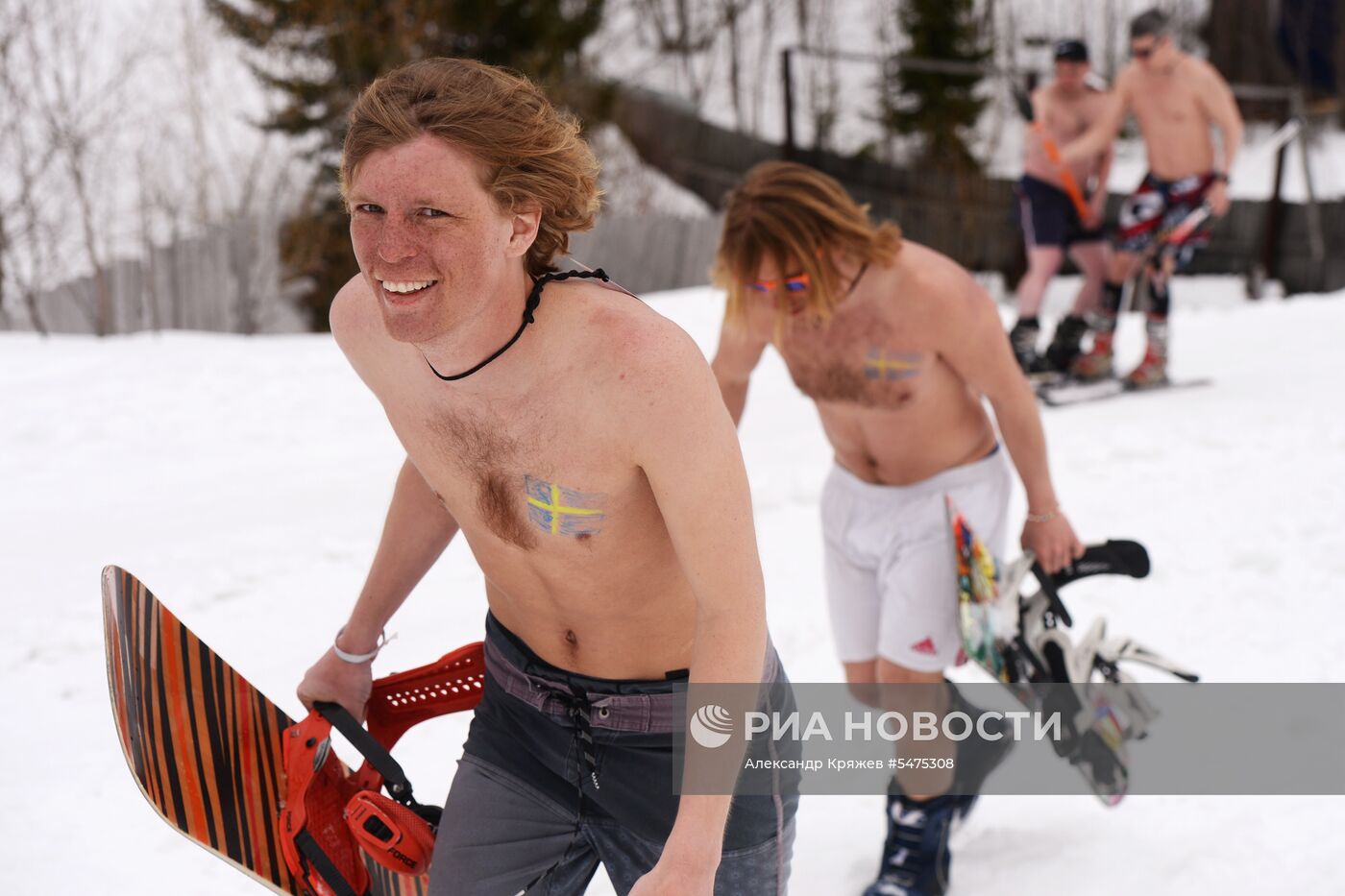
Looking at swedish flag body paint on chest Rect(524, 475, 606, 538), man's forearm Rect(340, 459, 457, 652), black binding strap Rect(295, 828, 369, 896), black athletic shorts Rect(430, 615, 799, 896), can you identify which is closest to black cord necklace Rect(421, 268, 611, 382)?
swedish flag body paint on chest Rect(524, 475, 606, 538)

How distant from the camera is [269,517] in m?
5.44

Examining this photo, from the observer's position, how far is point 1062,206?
24.4 feet

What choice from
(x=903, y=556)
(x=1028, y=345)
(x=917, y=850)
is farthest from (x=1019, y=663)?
(x=1028, y=345)

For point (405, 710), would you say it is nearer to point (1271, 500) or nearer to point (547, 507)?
point (547, 507)

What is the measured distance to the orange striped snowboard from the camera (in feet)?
6.31

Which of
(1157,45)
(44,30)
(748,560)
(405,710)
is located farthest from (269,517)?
(44,30)

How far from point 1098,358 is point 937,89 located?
39.3 feet

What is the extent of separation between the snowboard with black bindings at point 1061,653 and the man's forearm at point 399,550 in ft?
4.17

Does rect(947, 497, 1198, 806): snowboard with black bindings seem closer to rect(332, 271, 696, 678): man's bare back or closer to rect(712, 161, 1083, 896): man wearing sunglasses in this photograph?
rect(712, 161, 1083, 896): man wearing sunglasses

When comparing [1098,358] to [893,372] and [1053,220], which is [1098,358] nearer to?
[1053,220]

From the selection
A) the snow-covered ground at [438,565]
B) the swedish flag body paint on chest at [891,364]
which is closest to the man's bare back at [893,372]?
the swedish flag body paint on chest at [891,364]

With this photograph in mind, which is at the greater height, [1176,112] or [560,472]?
[1176,112]

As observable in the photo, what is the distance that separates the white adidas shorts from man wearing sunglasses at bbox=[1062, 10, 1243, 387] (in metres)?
4.47

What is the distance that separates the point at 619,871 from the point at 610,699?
276 millimetres
